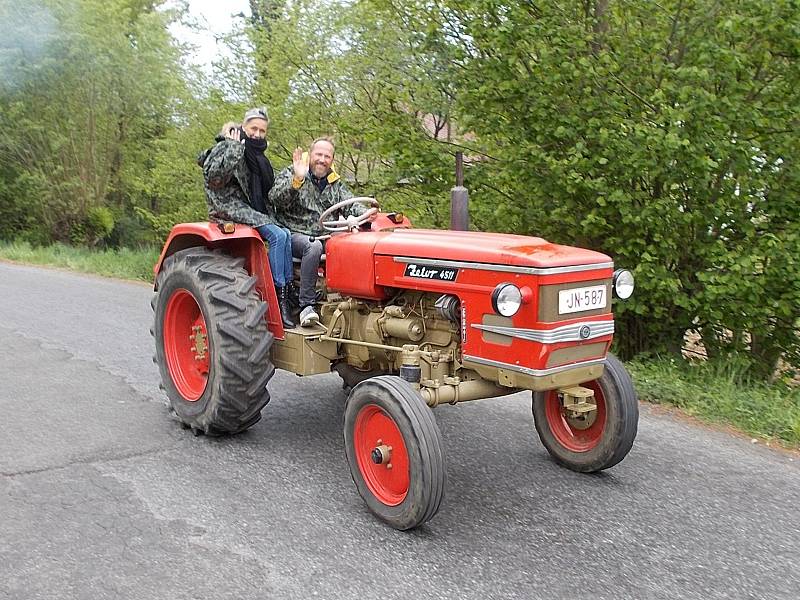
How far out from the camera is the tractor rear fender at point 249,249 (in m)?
4.66

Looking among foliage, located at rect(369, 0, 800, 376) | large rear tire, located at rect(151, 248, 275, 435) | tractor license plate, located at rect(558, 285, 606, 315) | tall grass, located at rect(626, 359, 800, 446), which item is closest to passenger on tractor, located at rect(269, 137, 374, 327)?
large rear tire, located at rect(151, 248, 275, 435)

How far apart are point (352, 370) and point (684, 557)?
2652 millimetres

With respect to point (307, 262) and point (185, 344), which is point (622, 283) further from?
point (185, 344)

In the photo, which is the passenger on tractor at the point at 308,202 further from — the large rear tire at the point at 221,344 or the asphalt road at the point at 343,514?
the asphalt road at the point at 343,514

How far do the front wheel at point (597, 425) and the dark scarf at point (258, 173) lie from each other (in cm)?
212

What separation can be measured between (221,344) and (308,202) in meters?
1.13

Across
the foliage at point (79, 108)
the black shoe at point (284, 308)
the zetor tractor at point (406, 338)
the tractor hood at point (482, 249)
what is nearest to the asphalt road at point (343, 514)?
the zetor tractor at point (406, 338)

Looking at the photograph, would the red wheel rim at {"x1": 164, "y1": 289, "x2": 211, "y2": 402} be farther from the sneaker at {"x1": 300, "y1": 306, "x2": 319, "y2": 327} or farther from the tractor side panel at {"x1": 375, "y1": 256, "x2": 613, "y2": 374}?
the tractor side panel at {"x1": 375, "y1": 256, "x2": 613, "y2": 374}

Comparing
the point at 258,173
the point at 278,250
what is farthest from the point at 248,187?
the point at 278,250

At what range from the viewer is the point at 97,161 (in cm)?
2122

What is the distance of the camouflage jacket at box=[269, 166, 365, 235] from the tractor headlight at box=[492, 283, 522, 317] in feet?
5.83

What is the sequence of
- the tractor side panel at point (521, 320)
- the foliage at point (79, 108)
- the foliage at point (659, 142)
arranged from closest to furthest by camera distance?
1. the tractor side panel at point (521, 320)
2. the foliage at point (659, 142)
3. the foliage at point (79, 108)

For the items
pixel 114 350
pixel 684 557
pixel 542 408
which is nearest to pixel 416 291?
pixel 542 408

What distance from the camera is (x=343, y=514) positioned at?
365cm
